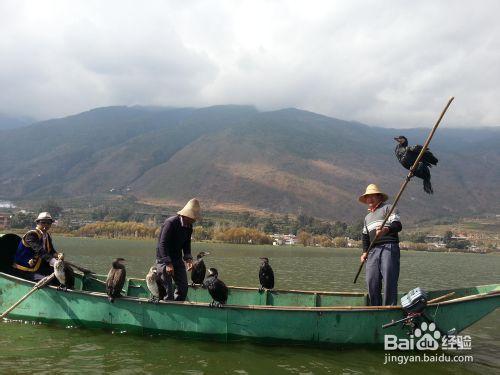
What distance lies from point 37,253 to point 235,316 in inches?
215

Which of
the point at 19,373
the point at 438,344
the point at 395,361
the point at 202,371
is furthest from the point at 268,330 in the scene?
the point at 19,373

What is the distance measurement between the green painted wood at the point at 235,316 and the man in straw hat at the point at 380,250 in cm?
70

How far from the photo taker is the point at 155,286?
10.7 meters

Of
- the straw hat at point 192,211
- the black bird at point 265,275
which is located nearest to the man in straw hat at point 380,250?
the black bird at point 265,275

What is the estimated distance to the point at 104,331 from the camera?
11133 millimetres

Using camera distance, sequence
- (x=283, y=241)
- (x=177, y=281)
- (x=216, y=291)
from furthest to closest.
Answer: (x=283, y=241)
(x=177, y=281)
(x=216, y=291)

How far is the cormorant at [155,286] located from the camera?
1070 cm

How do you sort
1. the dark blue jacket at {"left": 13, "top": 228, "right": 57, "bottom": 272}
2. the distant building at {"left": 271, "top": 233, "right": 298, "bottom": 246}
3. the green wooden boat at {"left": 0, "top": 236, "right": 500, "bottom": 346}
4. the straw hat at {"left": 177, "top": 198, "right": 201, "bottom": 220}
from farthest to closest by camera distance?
the distant building at {"left": 271, "top": 233, "right": 298, "bottom": 246}, the dark blue jacket at {"left": 13, "top": 228, "right": 57, "bottom": 272}, the straw hat at {"left": 177, "top": 198, "right": 201, "bottom": 220}, the green wooden boat at {"left": 0, "top": 236, "right": 500, "bottom": 346}

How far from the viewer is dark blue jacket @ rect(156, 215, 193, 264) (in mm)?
10414

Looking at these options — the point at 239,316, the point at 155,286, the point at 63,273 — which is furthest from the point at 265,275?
the point at 63,273

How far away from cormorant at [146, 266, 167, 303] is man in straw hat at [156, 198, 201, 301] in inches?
4.3

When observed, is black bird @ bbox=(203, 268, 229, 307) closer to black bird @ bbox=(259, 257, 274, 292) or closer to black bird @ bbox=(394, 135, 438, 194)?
black bird @ bbox=(259, 257, 274, 292)

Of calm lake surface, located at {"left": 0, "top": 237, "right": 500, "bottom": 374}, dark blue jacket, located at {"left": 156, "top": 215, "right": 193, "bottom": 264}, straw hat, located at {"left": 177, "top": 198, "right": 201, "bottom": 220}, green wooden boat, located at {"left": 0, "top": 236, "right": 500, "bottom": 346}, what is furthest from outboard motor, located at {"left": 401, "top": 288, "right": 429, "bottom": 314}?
dark blue jacket, located at {"left": 156, "top": 215, "right": 193, "bottom": 264}

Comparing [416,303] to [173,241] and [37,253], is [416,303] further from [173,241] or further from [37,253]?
[37,253]
